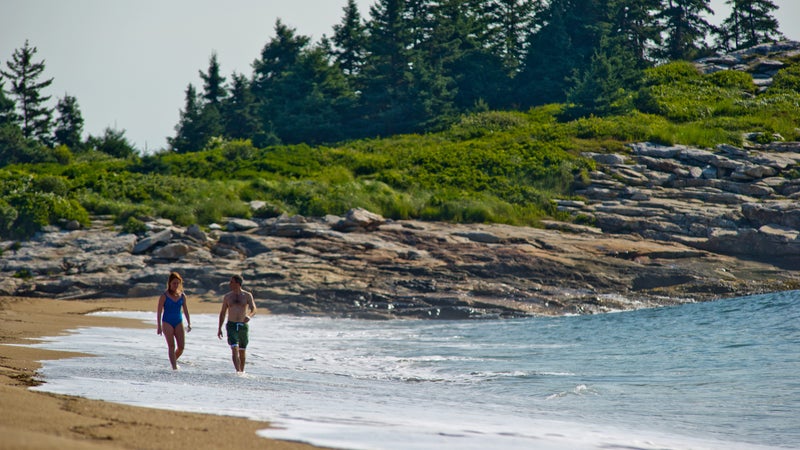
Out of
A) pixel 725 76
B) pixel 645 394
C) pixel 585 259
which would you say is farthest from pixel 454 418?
pixel 725 76

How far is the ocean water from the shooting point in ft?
27.1

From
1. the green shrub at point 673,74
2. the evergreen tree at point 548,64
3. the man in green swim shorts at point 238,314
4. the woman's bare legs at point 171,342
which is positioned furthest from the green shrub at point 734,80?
the woman's bare legs at point 171,342

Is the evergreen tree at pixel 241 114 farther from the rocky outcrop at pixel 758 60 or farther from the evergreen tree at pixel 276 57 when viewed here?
the rocky outcrop at pixel 758 60

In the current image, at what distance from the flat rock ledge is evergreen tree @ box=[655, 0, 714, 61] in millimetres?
35847

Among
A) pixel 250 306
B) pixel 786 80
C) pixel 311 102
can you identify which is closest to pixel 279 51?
pixel 311 102

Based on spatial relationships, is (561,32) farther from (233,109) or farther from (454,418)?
(454,418)

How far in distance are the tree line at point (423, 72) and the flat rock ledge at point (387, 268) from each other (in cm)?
1926

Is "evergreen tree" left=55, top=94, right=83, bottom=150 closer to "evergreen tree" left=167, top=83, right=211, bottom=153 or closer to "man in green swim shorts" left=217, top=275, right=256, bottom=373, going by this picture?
"evergreen tree" left=167, top=83, right=211, bottom=153

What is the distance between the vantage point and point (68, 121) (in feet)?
168

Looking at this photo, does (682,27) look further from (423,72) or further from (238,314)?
(238,314)

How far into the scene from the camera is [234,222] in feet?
84.9

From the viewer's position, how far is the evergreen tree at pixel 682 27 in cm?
5722

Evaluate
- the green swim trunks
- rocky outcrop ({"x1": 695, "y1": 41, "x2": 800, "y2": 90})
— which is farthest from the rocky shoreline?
rocky outcrop ({"x1": 695, "y1": 41, "x2": 800, "y2": 90})

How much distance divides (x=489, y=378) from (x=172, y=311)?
5.16 m
